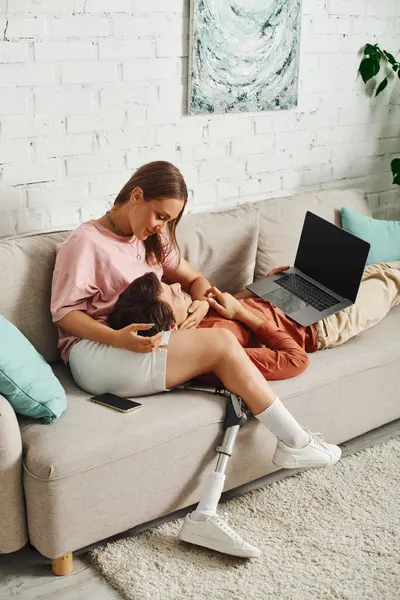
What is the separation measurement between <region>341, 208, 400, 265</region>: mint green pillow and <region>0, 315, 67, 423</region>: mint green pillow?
153cm

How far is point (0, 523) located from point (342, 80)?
2444mm

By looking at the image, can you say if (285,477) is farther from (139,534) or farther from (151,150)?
(151,150)

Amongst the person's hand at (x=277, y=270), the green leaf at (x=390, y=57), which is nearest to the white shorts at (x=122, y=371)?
the person's hand at (x=277, y=270)

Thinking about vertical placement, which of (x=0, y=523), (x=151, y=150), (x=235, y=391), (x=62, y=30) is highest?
(x=62, y=30)

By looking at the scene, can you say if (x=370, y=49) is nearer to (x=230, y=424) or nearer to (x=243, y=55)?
(x=243, y=55)

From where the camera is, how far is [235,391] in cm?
227

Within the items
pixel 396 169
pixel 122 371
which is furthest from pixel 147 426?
pixel 396 169

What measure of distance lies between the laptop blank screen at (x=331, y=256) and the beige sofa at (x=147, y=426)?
15 cm

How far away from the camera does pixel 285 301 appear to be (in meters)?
2.77

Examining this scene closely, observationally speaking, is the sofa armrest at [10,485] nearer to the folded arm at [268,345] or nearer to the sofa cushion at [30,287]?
the sofa cushion at [30,287]

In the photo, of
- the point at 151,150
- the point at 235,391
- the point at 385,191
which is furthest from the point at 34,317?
the point at 385,191

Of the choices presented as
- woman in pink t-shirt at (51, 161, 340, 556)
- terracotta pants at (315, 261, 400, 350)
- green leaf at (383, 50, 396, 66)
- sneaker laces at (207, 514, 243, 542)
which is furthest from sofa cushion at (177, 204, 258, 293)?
green leaf at (383, 50, 396, 66)

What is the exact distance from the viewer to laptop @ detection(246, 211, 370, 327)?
2705 millimetres

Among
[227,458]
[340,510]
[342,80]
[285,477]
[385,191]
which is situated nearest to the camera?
[227,458]
